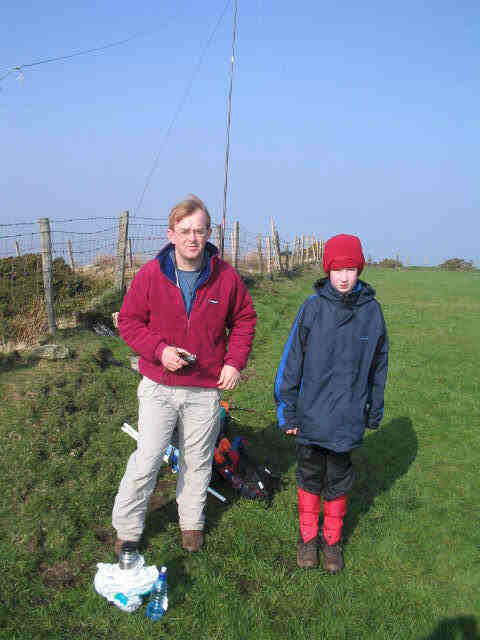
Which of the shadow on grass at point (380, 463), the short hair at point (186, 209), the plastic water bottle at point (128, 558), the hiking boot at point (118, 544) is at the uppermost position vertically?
the short hair at point (186, 209)

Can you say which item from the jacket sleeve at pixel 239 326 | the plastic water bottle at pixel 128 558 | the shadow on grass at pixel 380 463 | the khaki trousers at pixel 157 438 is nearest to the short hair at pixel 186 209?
the jacket sleeve at pixel 239 326

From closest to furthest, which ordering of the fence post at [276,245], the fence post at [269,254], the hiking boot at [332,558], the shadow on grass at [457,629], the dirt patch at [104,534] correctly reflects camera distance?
1. the shadow on grass at [457,629]
2. the hiking boot at [332,558]
3. the dirt patch at [104,534]
4. the fence post at [269,254]
5. the fence post at [276,245]

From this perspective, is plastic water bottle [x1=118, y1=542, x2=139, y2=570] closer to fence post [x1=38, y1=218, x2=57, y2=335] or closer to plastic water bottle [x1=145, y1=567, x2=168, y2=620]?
plastic water bottle [x1=145, y1=567, x2=168, y2=620]

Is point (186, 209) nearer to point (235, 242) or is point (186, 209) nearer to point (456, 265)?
point (235, 242)

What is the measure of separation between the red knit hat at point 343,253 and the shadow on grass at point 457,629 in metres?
2.02

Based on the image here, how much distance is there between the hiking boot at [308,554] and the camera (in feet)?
11.2

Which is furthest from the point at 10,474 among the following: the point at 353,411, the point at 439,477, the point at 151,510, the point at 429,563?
the point at 439,477

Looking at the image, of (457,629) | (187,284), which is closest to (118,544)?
(187,284)

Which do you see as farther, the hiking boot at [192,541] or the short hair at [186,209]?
the hiking boot at [192,541]

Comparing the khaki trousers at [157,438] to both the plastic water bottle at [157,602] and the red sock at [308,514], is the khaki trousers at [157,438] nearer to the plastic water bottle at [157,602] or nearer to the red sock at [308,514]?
the plastic water bottle at [157,602]

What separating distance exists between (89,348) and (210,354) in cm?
419

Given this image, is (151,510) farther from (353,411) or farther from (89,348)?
(89,348)

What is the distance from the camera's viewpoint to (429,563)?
358cm

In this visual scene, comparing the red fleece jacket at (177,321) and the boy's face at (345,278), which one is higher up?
the boy's face at (345,278)
